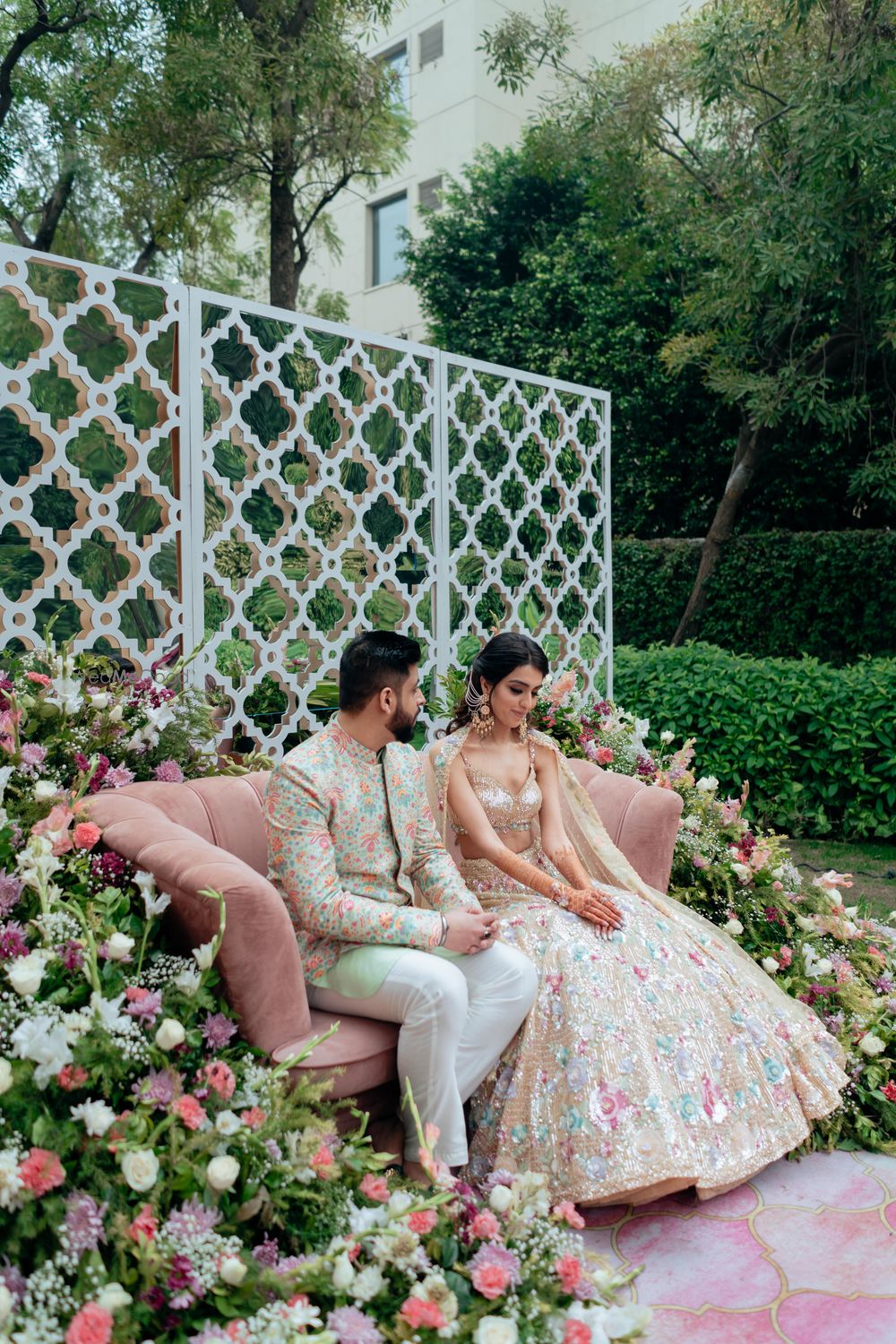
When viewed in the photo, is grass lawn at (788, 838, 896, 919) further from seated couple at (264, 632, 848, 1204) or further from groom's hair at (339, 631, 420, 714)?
groom's hair at (339, 631, 420, 714)

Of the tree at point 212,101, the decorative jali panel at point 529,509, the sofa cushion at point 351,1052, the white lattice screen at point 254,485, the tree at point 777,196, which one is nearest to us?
the sofa cushion at point 351,1052

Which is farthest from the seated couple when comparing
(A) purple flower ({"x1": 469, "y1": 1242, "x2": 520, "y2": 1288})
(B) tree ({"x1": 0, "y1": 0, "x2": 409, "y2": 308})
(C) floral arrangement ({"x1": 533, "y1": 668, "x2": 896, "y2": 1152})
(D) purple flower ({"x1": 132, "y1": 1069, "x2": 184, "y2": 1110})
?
(B) tree ({"x1": 0, "y1": 0, "x2": 409, "y2": 308})

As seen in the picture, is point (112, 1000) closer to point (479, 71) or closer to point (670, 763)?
point (670, 763)

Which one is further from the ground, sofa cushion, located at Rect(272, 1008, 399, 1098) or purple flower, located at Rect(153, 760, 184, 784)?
purple flower, located at Rect(153, 760, 184, 784)

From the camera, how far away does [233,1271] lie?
1843 mm

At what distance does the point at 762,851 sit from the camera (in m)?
4.14

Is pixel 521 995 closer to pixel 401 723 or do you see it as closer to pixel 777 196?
pixel 401 723

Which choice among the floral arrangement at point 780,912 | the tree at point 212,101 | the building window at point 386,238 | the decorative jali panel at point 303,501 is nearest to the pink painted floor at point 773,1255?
the floral arrangement at point 780,912

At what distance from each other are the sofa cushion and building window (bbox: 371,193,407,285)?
52.8ft

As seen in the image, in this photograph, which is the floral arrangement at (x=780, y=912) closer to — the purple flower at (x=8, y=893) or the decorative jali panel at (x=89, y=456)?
the decorative jali panel at (x=89, y=456)

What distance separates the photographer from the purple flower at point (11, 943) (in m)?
2.23

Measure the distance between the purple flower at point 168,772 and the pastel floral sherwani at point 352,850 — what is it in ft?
2.19

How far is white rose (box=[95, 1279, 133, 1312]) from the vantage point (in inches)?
67.9

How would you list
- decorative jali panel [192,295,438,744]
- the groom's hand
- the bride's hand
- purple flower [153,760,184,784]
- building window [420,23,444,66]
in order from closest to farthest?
the groom's hand < the bride's hand < purple flower [153,760,184,784] < decorative jali panel [192,295,438,744] < building window [420,23,444,66]
